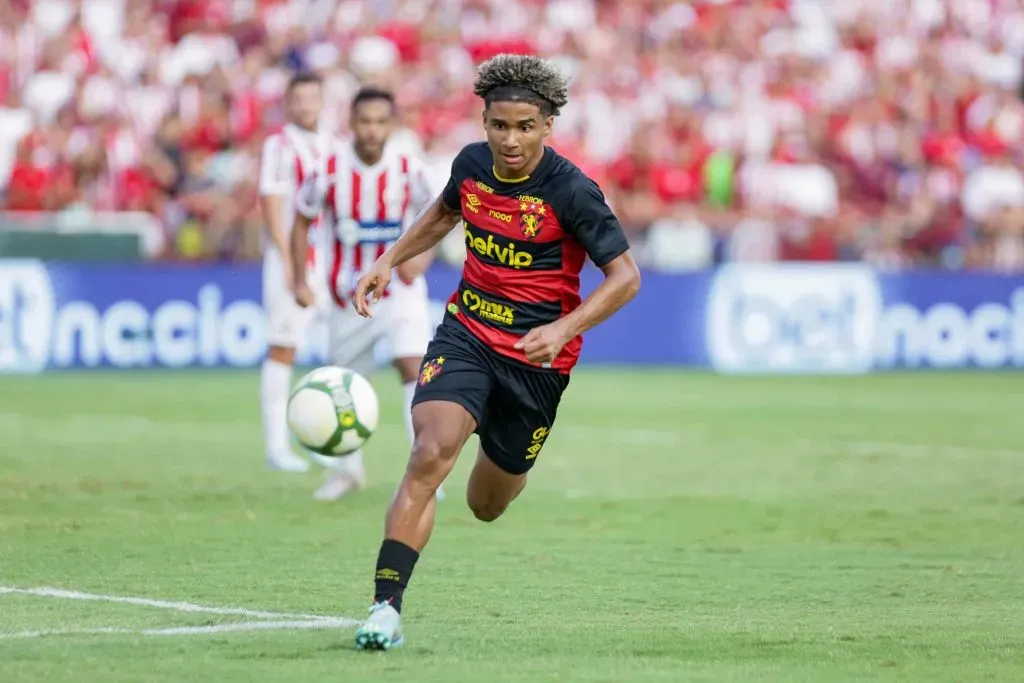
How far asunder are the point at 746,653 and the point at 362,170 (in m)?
5.34

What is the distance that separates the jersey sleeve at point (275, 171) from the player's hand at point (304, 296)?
4.86 feet

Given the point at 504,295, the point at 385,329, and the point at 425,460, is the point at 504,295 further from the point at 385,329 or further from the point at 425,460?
the point at 385,329

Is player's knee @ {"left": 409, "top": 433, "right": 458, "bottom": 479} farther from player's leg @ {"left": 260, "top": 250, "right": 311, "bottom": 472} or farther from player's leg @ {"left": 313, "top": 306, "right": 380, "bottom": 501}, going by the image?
player's leg @ {"left": 260, "top": 250, "right": 311, "bottom": 472}

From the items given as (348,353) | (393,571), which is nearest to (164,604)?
(393,571)

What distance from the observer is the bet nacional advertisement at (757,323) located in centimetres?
2014

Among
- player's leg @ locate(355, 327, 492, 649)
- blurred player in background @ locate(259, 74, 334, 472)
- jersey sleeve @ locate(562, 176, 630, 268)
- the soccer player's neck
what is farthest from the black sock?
blurred player in background @ locate(259, 74, 334, 472)

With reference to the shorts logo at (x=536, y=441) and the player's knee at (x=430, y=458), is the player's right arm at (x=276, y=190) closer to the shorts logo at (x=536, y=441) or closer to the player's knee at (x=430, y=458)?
the shorts logo at (x=536, y=441)

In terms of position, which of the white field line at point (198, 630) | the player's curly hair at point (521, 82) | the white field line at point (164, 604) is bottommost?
the white field line at point (164, 604)

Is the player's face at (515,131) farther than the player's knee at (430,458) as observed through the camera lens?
Yes

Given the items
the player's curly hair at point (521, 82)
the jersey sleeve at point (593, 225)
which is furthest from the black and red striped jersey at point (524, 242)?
the player's curly hair at point (521, 82)

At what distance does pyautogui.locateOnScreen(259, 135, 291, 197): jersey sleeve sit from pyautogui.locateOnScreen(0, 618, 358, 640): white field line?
5842 mm

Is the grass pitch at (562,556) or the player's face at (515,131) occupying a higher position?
the player's face at (515,131)

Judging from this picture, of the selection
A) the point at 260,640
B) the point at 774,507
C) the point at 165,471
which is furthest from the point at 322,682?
the point at 165,471

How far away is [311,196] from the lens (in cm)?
1104
